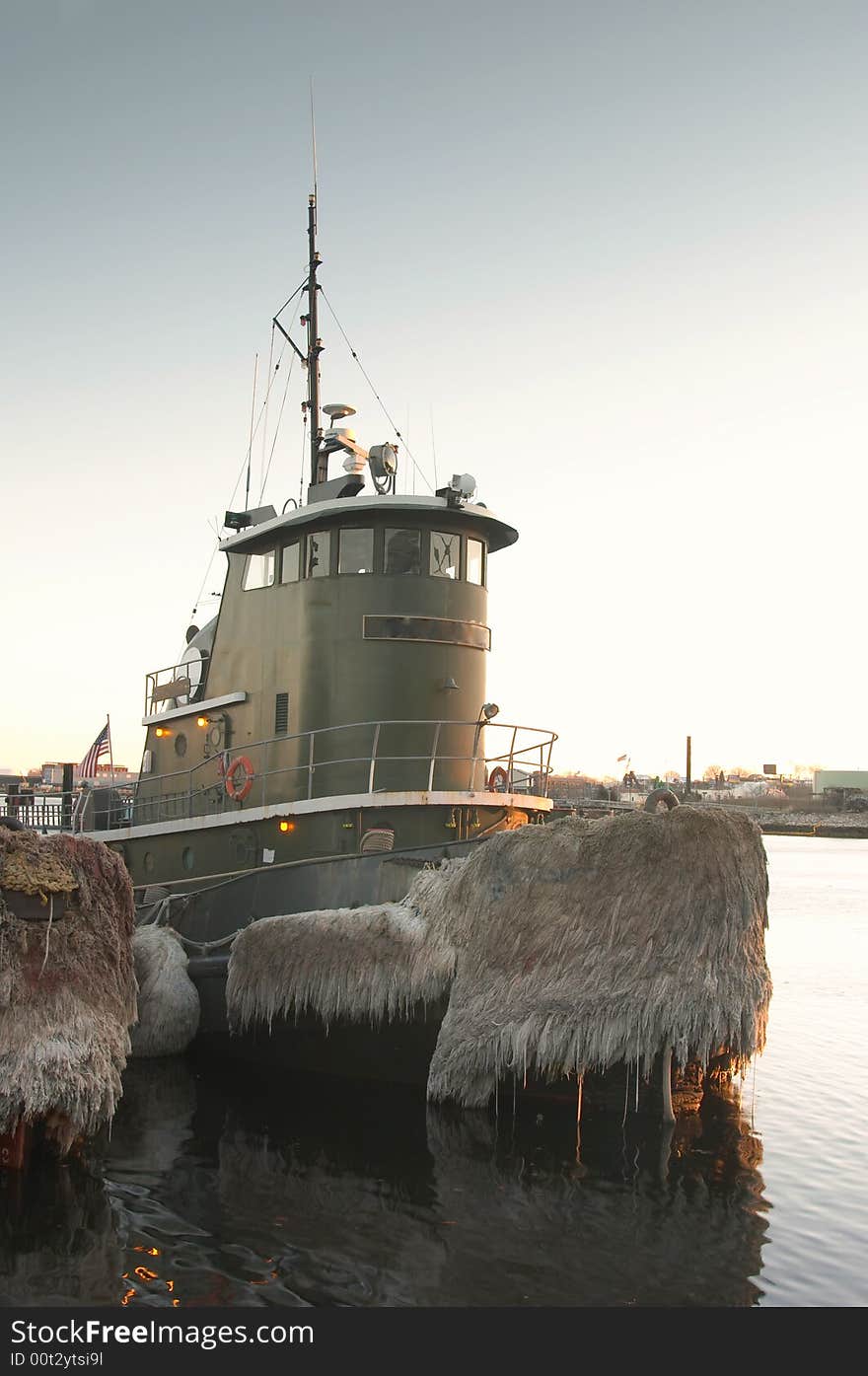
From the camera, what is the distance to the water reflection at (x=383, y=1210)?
755 cm

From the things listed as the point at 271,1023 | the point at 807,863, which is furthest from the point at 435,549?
the point at 807,863

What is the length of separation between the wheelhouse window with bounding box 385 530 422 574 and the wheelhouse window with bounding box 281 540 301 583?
1230 millimetres

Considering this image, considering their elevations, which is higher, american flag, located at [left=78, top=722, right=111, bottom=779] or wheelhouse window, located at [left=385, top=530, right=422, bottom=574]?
wheelhouse window, located at [left=385, top=530, right=422, bottom=574]

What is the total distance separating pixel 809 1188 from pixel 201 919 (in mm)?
7522

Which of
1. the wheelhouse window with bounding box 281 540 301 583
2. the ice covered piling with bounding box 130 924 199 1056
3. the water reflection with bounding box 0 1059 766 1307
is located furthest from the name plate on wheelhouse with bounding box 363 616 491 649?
the water reflection with bounding box 0 1059 766 1307

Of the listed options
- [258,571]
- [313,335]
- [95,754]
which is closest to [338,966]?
[258,571]

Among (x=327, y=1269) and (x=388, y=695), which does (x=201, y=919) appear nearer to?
(x=388, y=695)

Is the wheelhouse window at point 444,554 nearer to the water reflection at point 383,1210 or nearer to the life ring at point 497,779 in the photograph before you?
the life ring at point 497,779

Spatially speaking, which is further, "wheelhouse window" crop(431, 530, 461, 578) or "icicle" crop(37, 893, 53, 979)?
"wheelhouse window" crop(431, 530, 461, 578)

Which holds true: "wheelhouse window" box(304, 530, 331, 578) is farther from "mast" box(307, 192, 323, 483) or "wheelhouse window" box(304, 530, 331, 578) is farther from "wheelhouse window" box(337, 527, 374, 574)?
"mast" box(307, 192, 323, 483)

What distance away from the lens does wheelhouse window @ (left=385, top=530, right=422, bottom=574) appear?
14.0 metres

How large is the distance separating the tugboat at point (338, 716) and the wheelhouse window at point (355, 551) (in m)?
0.02

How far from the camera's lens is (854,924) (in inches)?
1410

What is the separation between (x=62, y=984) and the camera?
9.29 m
